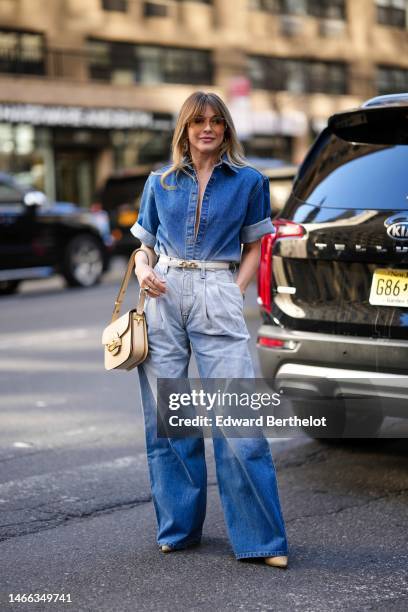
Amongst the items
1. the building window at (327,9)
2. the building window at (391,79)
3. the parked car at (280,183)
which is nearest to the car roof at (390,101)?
the parked car at (280,183)

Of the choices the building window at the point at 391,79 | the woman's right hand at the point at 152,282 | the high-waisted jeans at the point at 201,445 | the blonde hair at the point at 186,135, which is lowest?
the high-waisted jeans at the point at 201,445

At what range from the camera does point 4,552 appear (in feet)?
13.5

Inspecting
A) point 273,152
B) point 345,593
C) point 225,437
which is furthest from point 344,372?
point 273,152

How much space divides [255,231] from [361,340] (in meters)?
0.98

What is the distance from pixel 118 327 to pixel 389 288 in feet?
4.55

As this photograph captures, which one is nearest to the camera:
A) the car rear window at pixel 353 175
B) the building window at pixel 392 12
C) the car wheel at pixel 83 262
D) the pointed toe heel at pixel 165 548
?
the pointed toe heel at pixel 165 548

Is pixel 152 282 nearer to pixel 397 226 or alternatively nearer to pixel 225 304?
pixel 225 304

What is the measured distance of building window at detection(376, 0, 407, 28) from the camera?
44375 millimetres

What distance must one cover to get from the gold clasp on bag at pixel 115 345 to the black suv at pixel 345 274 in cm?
127

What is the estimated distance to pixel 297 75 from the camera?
130 ft

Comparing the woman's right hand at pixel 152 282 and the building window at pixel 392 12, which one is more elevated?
the building window at pixel 392 12

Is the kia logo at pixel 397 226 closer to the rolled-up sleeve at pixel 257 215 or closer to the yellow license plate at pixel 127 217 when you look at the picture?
the rolled-up sleeve at pixel 257 215

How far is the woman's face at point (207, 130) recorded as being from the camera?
389 cm

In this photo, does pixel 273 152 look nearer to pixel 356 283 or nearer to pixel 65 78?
pixel 65 78
